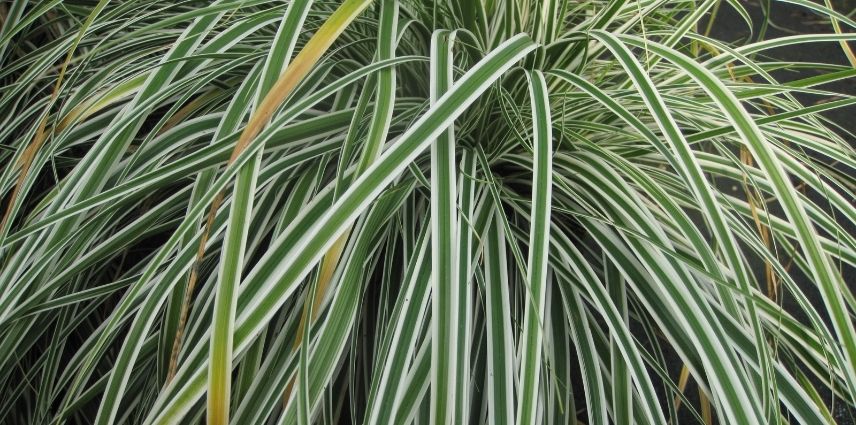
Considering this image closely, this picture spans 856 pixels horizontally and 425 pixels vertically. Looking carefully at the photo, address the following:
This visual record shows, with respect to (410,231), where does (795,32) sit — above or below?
above

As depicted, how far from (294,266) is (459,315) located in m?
0.13

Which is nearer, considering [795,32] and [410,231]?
[410,231]

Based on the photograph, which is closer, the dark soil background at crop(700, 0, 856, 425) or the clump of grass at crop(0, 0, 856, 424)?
the clump of grass at crop(0, 0, 856, 424)

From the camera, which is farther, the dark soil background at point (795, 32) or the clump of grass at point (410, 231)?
the dark soil background at point (795, 32)

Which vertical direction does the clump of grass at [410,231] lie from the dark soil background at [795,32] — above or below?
below

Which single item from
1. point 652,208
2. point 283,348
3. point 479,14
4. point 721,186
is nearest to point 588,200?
point 652,208

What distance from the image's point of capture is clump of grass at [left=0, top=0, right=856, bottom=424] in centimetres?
55

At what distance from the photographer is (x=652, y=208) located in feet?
2.70

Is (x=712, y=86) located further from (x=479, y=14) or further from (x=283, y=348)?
(x=283, y=348)

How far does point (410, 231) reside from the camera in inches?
28.7

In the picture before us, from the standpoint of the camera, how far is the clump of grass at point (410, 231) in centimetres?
55

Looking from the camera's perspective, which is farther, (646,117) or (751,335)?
(646,117)

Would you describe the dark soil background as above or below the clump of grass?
above

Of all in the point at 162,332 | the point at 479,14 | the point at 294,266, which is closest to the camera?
the point at 294,266
